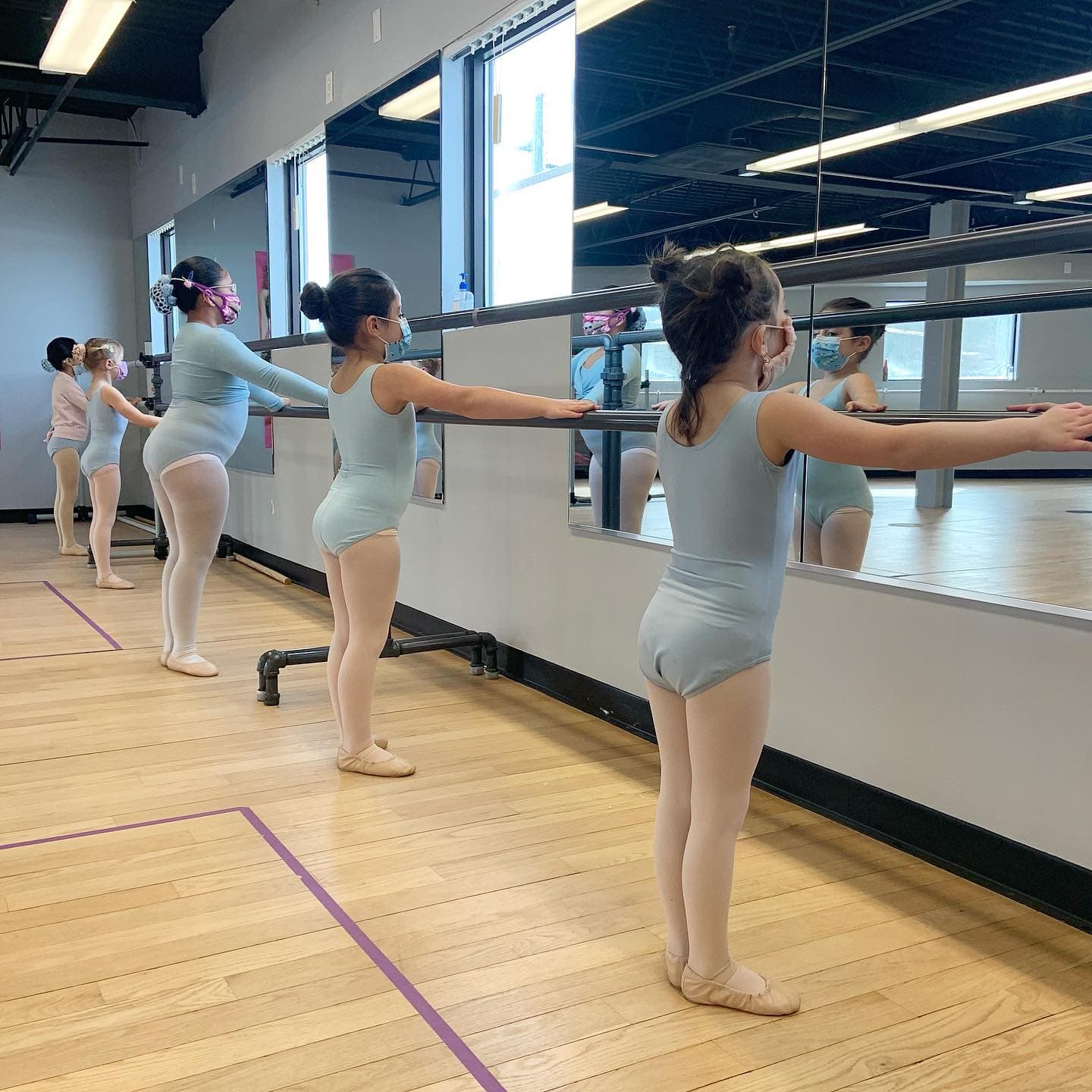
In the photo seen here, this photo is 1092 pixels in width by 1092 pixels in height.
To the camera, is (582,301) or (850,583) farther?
(582,301)

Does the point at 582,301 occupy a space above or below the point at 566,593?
above

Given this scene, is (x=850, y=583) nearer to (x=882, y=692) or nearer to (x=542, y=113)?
(x=882, y=692)

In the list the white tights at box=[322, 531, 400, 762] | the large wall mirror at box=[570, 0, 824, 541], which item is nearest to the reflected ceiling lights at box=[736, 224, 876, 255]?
the large wall mirror at box=[570, 0, 824, 541]

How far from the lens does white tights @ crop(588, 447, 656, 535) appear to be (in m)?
2.93

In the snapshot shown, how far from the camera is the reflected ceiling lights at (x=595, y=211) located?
124 inches

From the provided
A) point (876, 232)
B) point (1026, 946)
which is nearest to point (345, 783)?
point (1026, 946)

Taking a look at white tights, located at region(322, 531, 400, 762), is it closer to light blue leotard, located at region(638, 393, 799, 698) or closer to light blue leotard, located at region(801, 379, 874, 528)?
light blue leotard, located at region(801, 379, 874, 528)

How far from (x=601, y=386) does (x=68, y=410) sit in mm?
4829

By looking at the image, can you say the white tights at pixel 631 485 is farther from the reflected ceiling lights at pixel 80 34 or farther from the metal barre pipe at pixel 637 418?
the reflected ceiling lights at pixel 80 34

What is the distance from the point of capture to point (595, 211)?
323 cm

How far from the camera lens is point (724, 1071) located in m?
1.44

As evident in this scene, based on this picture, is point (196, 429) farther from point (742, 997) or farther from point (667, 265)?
point (742, 997)

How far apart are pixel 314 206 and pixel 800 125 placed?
381 centimetres

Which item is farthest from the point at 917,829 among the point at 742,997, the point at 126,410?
the point at 126,410
